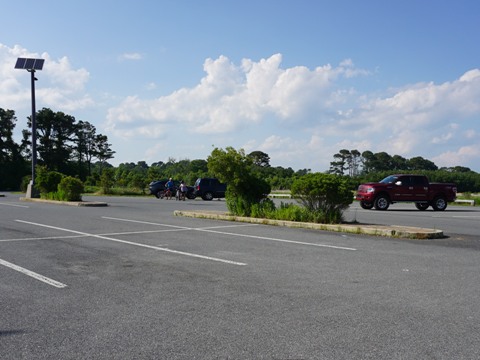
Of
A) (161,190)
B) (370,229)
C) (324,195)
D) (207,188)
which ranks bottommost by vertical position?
(370,229)

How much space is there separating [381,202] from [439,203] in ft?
11.2

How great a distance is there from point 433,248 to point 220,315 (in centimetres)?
670

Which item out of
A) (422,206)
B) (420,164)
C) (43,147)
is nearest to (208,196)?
(422,206)

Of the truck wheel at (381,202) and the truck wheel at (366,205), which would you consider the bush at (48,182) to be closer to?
the truck wheel at (366,205)

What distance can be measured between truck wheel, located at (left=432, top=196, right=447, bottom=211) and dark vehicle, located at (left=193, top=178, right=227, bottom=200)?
54.0 ft

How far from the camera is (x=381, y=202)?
24.4 metres

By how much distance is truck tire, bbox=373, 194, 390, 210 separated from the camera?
24.3 meters

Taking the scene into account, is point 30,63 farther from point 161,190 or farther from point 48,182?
point 161,190

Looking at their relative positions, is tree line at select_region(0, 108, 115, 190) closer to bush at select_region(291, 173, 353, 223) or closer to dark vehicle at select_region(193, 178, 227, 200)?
dark vehicle at select_region(193, 178, 227, 200)

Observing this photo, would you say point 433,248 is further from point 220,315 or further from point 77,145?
point 77,145

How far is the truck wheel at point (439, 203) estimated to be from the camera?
25.0 meters

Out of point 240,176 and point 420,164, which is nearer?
point 240,176

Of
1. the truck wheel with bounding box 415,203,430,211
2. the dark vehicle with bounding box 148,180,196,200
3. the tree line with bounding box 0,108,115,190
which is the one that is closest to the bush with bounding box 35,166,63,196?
the dark vehicle with bounding box 148,180,196,200

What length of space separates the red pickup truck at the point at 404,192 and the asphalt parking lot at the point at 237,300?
1372 centimetres
